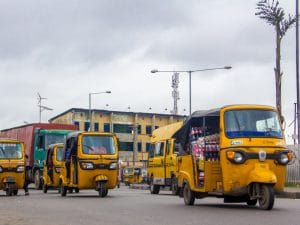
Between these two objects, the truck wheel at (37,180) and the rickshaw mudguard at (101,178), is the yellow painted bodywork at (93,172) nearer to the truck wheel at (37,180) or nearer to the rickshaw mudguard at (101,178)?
the rickshaw mudguard at (101,178)

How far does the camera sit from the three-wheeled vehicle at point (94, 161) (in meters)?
23.6

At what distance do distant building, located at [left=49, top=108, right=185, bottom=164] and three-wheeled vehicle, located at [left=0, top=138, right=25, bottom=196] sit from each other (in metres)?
75.1

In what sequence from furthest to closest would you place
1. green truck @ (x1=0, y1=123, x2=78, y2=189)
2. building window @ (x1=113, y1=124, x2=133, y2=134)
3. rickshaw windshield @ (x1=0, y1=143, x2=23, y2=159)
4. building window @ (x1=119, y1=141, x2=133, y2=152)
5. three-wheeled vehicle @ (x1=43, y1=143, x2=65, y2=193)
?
building window @ (x1=119, y1=141, x2=133, y2=152) → building window @ (x1=113, y1=124, x2=133, y2=134) → green truck @ (x1=0, y1=123, x2=78, y2=189) → three-wheeled vehicle @ (x1=43, y1=143, x2=65, y2=193) → rickshaw windshield @ (x1=0, y1=143, x2=23, y2=159)

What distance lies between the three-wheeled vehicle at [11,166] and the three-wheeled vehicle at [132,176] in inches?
1177

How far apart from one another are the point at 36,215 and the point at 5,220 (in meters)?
1.37

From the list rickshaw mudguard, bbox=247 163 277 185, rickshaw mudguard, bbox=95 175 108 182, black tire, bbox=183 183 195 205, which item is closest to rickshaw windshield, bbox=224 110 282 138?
rickshaw mudguard, bbox=247 163 277 185

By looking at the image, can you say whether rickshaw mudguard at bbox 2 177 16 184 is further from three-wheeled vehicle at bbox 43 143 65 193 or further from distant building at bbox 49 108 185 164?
distant building at bbox 49 108 185 164

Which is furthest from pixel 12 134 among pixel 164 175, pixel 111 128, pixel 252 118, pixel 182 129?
pixel 111 128

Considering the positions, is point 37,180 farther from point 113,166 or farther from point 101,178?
point 101,178

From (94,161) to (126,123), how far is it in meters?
87.6

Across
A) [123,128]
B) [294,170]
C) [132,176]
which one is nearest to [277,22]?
[294,170]

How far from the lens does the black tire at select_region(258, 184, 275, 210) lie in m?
15.2

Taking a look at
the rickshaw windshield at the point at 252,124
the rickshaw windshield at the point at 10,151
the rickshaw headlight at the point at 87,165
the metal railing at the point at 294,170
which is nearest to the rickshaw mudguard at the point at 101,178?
the rickshaw headlight at the point at 87,165

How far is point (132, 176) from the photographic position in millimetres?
60875
